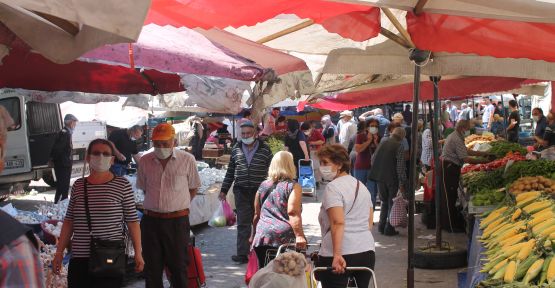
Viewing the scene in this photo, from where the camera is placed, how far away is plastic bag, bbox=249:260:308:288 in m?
5.15

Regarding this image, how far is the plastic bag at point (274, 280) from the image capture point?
5.15 m

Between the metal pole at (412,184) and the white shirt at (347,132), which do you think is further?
the white shirt at (347,132)

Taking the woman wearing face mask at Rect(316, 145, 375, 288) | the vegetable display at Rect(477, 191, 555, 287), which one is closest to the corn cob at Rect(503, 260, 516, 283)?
the vegetable display at Rect(477, 191, 555, 287)

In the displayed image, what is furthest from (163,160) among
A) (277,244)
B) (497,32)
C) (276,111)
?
(276,111)

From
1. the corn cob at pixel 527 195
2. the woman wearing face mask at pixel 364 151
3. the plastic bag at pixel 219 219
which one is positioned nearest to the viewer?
the corn cob at pixel 527 195

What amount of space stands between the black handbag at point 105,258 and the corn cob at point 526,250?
307 cm

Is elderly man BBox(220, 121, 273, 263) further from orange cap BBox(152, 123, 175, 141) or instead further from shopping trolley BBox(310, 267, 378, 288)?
shopping trolley BBox(310, 267, 378, 288)

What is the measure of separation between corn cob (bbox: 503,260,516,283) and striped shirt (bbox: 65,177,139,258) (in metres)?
3.00

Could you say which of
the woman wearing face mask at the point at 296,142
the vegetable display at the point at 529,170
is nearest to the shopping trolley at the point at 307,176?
the woman wearing face mask at the point at 296,142

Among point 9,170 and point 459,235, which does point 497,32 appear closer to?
point 459,235

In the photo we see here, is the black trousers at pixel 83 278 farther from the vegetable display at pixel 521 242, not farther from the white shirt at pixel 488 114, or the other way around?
the white shirt at pixel 488 114

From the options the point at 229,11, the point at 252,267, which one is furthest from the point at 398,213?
the point at 229,11

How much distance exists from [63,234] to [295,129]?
12.2 metres

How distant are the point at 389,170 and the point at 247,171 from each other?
363 cm
